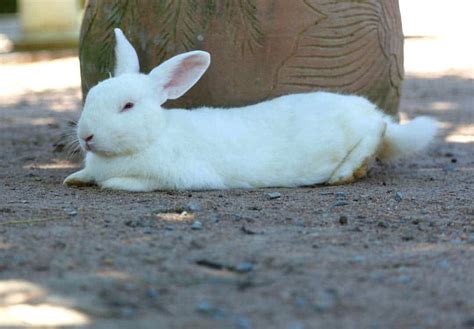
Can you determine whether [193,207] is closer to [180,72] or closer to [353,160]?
[180,72]

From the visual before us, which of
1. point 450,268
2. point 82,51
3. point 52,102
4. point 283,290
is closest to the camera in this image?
point 283,290

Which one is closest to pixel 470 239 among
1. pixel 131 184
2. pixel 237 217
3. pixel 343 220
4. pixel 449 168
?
pixel 343 220

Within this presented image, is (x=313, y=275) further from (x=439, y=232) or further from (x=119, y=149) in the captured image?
(x=119, y=149)

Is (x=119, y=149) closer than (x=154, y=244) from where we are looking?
No

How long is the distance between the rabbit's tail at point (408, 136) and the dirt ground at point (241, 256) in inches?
7.8

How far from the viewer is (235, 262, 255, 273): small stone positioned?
351 centimetres

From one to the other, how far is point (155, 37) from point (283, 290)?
9.20 ft

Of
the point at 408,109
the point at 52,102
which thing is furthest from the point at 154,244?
the point at 52,102

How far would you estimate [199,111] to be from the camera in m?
5.43

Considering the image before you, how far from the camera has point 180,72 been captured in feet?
17.3

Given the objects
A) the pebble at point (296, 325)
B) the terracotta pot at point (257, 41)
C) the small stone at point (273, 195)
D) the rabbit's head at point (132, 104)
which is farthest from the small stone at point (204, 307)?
the terracotta pot at point (257, 41)

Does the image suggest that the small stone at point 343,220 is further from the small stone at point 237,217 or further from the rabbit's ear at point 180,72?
the rabbit's ear at point 180,72

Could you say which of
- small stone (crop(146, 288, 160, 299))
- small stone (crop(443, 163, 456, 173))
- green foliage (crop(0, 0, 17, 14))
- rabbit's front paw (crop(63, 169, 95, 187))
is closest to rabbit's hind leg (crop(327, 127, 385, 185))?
small stone (crop(443, 163, 456, 173))

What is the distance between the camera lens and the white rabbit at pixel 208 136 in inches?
199
